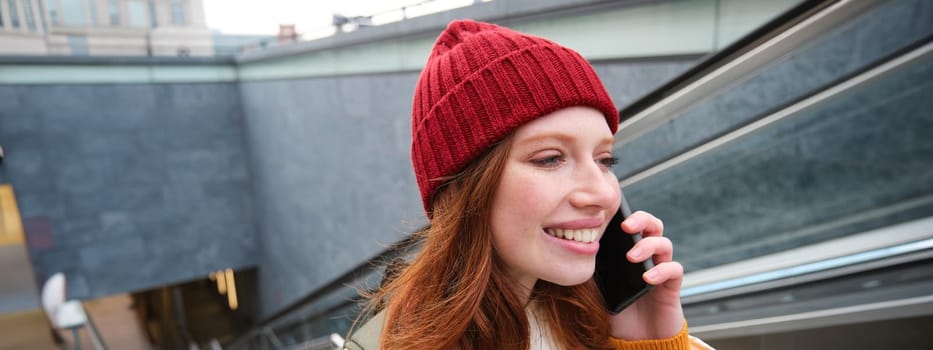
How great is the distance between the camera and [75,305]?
8453mm

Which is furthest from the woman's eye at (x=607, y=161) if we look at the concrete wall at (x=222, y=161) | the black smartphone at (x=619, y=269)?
the concrete wall at (x=222, y=161)

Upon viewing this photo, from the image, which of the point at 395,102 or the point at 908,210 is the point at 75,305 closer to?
the point at 395,102

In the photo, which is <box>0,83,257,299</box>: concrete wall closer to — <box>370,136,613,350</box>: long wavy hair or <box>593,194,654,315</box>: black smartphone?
<box>370,136,613,350</box>: long wavy hair

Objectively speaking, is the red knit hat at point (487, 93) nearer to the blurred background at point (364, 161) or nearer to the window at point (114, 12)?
the blurred background at point (364, 161)

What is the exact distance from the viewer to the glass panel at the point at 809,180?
225 centimetres

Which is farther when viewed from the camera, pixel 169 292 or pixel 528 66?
pixel 169 292

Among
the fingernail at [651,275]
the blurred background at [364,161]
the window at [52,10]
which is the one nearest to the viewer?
the fingernail at [651,275]

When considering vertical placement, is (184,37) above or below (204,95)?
above

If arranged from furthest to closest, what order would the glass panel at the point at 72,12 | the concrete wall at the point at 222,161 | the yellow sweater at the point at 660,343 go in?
the glass panel at the point at 72,12 < the concrete wall at the point at 222,161 < the yellow sweater at the point at 660,343

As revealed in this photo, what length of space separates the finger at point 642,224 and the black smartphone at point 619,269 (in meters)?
0.03

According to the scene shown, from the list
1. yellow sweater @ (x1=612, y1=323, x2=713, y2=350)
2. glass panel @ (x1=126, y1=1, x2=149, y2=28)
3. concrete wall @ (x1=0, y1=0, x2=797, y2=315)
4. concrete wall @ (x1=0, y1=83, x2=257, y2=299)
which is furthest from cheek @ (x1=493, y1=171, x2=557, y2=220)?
glass panel @ (x1=126, y1=1, x2=149, y2=28)

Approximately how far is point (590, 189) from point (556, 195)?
7cm

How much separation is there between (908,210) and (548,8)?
2725mm

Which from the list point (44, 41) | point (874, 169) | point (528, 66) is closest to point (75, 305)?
point (44, 41)
